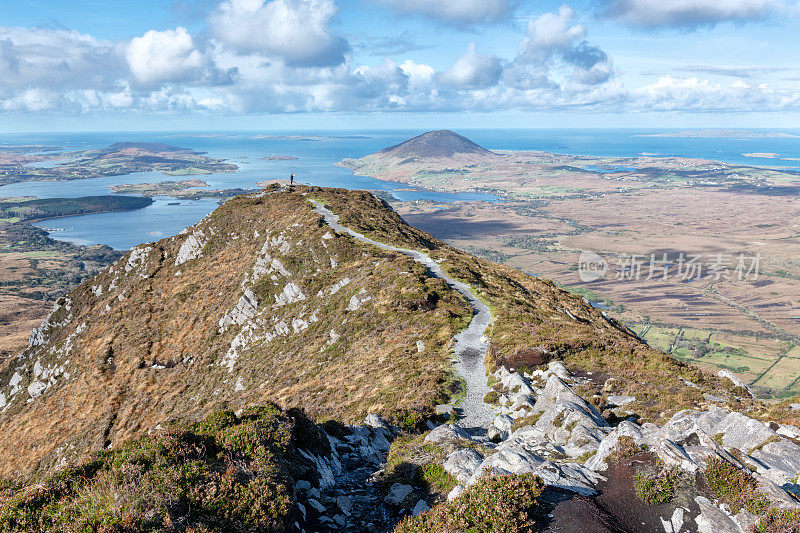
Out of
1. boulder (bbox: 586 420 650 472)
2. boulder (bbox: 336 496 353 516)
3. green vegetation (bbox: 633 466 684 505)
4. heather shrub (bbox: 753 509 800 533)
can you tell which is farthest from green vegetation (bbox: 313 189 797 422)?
boulder (bbox: 336 496 353 516)

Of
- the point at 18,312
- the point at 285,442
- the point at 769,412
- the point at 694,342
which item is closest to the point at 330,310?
the point at 285,442

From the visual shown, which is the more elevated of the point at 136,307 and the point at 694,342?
Answer: the point at 136,307

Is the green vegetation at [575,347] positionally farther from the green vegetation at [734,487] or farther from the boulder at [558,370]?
the green vegetation at [734,487]

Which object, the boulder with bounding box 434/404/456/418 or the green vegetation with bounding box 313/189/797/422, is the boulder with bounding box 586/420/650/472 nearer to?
the green vegetation with bounding box 313/189/797/422

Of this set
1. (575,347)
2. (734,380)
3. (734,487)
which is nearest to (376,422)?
(734,487)

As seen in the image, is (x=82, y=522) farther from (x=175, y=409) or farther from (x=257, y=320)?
(x=257, y=320)
